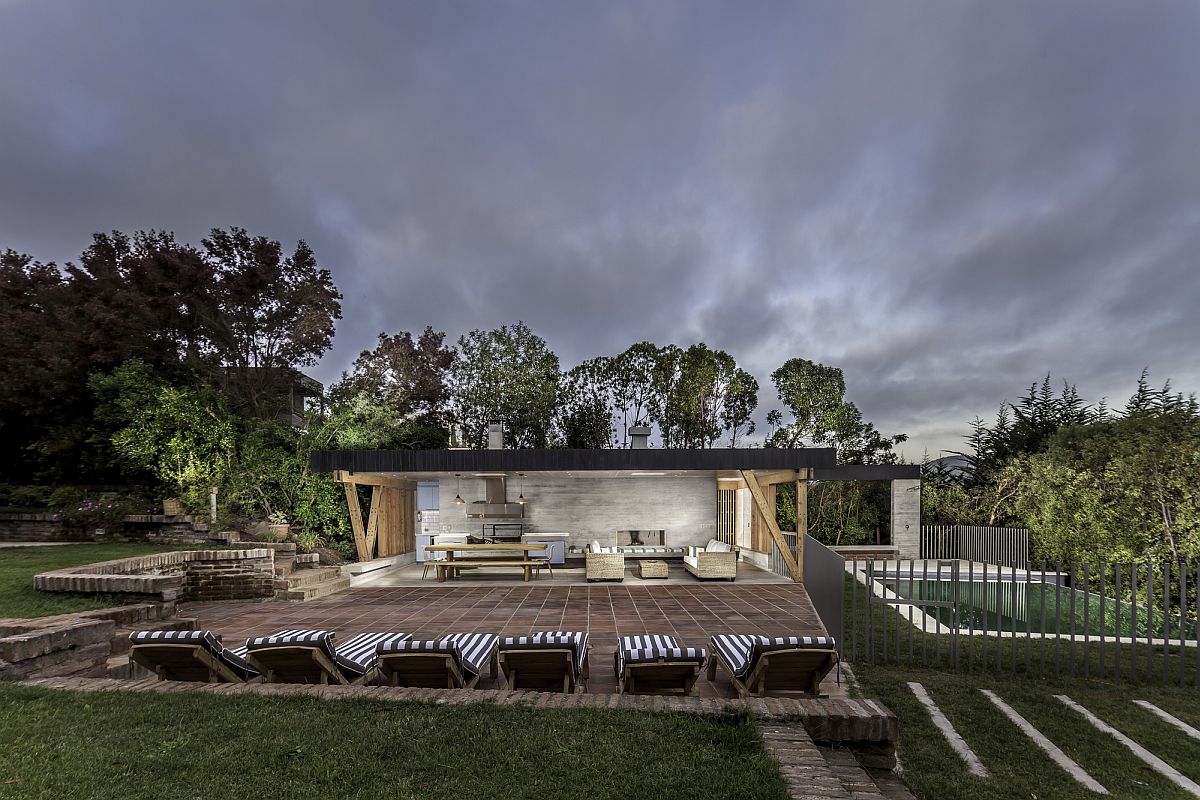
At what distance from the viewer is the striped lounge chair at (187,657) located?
412cm

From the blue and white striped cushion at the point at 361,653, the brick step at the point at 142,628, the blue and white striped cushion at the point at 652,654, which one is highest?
the blue and white striped cushion at the point at 652,654

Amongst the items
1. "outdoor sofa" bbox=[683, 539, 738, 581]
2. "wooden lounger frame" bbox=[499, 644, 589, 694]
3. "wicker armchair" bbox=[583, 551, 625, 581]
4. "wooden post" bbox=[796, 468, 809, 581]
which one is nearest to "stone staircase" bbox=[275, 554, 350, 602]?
"wicker armchair" bbox=[583, 551, 625, 581]

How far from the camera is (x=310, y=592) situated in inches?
349

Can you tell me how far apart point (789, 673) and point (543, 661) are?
1.98 meters

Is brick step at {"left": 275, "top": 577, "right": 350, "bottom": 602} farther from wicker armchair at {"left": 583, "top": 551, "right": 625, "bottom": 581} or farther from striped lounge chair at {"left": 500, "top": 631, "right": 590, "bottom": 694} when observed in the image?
striped lounge chair at {"left": 500, "top": 631, "right": 590, "bottom": 694}

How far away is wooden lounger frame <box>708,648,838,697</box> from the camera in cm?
411

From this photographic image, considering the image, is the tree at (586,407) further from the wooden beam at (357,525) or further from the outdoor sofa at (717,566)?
the outdoor sofa at (717,566)

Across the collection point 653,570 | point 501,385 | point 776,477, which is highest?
point 501,385

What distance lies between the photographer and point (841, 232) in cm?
1494

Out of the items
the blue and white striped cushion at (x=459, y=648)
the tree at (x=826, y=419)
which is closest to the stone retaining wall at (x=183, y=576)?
the blue and white striped cushion at (x=459, y=648)

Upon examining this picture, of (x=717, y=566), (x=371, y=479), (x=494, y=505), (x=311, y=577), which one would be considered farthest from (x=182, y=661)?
(x=494, y=505)

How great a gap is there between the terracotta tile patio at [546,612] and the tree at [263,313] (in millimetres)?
8489

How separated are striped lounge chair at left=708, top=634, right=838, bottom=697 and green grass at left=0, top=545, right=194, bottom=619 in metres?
7.40

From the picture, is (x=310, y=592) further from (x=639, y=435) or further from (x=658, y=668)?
(x=658, y=668)
